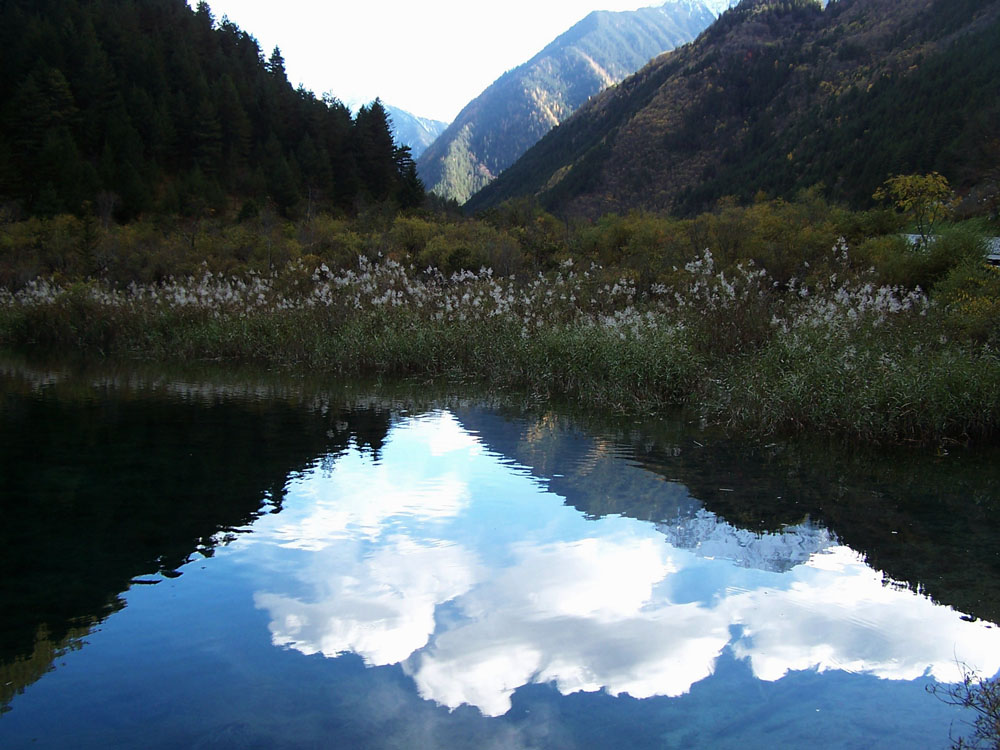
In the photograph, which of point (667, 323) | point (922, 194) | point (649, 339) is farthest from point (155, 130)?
point (649, 339)

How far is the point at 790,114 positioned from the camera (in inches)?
4109

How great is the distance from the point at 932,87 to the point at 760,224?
6242cm

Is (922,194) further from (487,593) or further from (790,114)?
(790,114)

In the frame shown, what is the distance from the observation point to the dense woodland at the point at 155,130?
150ft

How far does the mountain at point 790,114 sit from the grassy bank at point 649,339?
46417 mm

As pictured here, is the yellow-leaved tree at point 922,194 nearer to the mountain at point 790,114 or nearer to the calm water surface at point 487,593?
the calm water surface at point 487,593

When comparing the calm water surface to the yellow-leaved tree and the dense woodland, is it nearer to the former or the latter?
the yellow-leaved tree

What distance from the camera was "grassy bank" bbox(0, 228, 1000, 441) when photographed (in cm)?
884

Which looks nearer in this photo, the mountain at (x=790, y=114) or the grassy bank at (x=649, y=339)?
the grassy bank at (x=649, y=339)

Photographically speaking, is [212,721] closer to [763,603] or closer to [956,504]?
[763,603]

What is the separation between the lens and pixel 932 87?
237 ft

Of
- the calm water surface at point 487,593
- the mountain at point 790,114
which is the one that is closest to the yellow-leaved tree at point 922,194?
the calm water surface at point 487,593

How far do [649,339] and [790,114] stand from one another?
10526cm

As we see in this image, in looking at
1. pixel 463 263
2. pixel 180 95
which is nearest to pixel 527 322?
pixel 463 263
